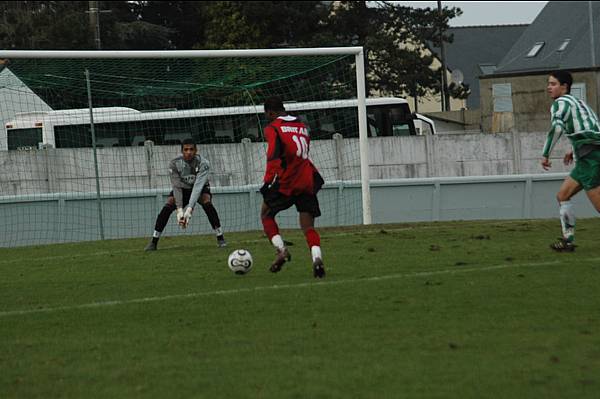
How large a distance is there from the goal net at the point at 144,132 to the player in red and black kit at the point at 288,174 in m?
8.82

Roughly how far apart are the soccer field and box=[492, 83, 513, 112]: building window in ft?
183

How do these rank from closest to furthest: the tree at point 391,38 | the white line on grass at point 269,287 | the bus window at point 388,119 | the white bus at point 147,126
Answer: the white line on grass at point 269,287, the white bus at point 147,126, the bus window at point 388,119, the tree at point 391,38

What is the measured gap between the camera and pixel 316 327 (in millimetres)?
8625

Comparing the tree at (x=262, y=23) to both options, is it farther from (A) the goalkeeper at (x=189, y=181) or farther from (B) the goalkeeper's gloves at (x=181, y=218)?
(B) the goalkeeper's gloves at (x=181, y=218)

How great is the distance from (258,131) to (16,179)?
5955mm

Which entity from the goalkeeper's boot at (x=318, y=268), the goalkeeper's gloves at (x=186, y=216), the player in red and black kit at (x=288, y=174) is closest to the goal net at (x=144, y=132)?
the goalkeeper's gloves at (x=186, y=216)

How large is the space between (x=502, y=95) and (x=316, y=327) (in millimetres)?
62976

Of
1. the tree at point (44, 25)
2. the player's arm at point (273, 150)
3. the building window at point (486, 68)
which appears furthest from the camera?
the building window at point (486, 68)

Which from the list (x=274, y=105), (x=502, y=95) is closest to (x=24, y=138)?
(x=274, y=105)

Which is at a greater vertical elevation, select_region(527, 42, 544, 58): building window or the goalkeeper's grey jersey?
select_region(527, 42, 544, 58): building window

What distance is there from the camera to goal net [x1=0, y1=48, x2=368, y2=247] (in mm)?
22766

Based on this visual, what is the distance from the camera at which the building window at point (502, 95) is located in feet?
227

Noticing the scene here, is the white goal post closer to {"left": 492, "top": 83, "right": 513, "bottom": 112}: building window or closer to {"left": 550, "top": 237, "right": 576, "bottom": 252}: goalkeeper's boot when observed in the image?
{"left": 550, "top": 237, "right": 576, "bottom": 252}: goalkeeper's boot

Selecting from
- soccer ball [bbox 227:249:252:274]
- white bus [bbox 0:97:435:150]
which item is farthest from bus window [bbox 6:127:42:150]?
soccer ball [bbox 227:249:252:274]
